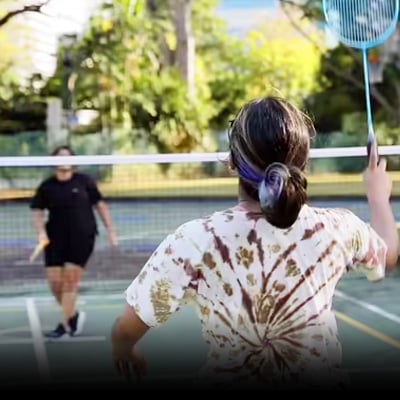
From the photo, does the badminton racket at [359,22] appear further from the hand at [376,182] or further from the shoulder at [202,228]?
the shoulder at [202,228]

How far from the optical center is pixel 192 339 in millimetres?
6602

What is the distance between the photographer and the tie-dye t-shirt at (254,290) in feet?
6.11

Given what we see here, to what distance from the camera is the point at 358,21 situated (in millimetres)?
4406

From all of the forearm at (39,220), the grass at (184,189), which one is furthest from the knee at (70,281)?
the grass at (184,189)

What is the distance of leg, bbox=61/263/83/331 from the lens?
23.1 ft

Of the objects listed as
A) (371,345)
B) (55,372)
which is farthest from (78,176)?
(371,345)

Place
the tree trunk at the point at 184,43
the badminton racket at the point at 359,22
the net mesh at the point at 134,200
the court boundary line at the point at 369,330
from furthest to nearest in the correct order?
the tree trunk at the point at 184,43
the net mesh at the point at 134,200
the court boundary line at the point at 369,330
the badminton racket at the point at 359,22

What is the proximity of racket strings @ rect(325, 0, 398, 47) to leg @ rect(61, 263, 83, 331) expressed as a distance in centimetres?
325

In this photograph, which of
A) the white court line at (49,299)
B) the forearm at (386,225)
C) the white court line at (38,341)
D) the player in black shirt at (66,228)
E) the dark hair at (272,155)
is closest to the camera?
the dark hair at (272,155)

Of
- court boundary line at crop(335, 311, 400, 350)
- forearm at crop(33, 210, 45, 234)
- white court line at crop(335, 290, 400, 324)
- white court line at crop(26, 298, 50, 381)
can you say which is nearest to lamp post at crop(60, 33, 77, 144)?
white court line at crop(26, 298, 50, 381)

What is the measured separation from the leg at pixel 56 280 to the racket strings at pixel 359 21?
133 inches

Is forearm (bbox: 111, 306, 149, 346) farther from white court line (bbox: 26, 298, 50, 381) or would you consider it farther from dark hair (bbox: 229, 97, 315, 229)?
white court line (bbox: 26, 298, 50, 381)

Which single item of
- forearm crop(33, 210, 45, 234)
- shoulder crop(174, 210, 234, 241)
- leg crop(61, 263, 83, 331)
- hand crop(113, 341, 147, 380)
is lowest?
leg crop(61, 263, 83, 331)

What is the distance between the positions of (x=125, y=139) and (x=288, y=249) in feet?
67.6
